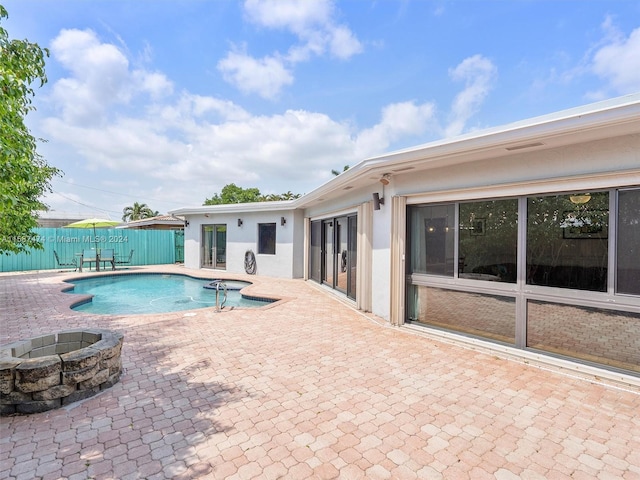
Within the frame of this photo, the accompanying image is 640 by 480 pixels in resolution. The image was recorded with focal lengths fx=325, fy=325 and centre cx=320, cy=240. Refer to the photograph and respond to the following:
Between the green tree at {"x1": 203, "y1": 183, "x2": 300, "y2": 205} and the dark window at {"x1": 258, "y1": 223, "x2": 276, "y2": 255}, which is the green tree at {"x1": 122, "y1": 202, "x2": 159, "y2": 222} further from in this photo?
the dark window at {"x1": 258, "y1": 223, "x2": 276, "y2": 255}

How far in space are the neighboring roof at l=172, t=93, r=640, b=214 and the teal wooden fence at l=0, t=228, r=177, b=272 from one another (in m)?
16.4

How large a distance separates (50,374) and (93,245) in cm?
1749

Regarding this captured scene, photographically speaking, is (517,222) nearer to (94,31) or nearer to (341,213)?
(341,213)

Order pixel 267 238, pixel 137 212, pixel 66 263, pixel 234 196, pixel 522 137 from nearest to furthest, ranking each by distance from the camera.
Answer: pixel 522 137
pixel 267 238
pixel 66 263
pixel 234 196
pixel 137 212

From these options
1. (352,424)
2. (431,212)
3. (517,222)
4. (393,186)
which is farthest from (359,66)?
(352,424)

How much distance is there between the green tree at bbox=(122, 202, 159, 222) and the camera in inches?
2245

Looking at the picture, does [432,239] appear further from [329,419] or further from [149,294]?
[149,294]

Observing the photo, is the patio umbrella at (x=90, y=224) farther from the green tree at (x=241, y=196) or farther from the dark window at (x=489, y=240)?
the green tree at (x=241, y=196)

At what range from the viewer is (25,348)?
13.0ft

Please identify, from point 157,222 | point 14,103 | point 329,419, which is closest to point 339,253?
point 329,419

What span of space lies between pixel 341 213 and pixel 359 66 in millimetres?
5569

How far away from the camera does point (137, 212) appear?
187ft

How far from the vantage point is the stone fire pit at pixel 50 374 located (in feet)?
11.0

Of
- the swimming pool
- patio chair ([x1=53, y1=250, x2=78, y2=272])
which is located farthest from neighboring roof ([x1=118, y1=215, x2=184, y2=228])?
the swimming pool
